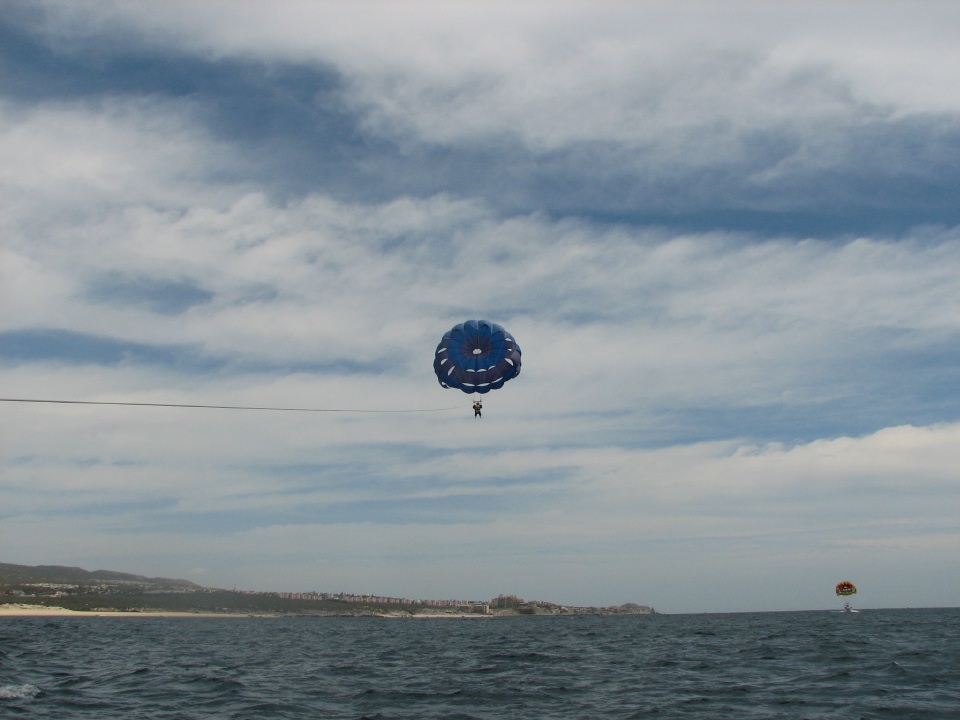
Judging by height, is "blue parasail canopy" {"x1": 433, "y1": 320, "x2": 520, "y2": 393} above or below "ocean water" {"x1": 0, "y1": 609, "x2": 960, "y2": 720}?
above

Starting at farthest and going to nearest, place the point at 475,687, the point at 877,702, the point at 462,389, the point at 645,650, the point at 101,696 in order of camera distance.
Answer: the point at 645,650, the point at 462,389, the point at 475,687, the point at 101,696, the point at 877,702

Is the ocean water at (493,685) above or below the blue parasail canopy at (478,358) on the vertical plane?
below

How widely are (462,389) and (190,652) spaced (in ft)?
111

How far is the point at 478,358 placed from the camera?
3650 centimetres

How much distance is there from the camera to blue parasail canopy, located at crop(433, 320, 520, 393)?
118ft

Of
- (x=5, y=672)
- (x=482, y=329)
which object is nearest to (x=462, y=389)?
(x=482, y=329)

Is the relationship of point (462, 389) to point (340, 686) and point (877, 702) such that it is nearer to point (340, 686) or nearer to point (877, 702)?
point (340, 686)

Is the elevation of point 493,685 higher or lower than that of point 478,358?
lower

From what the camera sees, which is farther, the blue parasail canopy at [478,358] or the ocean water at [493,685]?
the blue parasail canopy at [478,358]

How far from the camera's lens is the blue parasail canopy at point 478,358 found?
1412 inches

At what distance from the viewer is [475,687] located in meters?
31.2

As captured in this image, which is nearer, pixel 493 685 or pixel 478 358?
pixel 493 685

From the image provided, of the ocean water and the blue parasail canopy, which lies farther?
the blue parasail canopy

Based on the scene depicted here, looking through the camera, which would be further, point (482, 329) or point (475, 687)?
point (482, 329)
